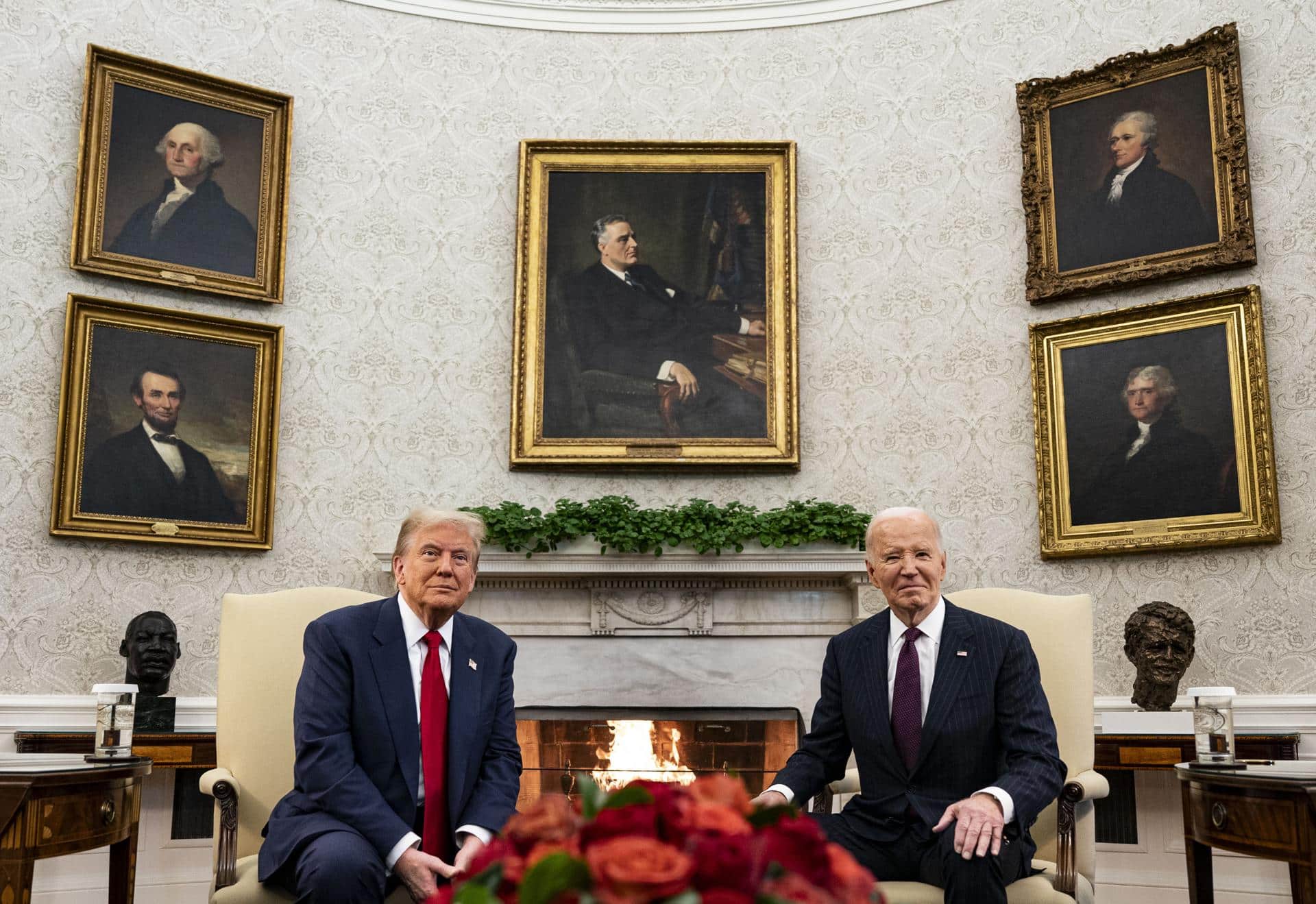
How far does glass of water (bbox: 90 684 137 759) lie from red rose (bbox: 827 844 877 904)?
3009mm

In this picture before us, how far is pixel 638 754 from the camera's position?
5.93 m

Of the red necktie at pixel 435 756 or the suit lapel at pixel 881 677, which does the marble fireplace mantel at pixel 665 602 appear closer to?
the suit lapel at pixel 881 677

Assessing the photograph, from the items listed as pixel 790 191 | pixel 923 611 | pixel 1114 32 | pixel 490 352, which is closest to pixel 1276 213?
pixel 1114 32

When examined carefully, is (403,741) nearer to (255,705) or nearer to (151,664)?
(255,705)

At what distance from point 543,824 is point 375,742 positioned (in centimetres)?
183

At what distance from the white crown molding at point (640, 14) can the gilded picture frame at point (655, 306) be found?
0.81 meters

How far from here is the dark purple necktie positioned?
3.24 metres

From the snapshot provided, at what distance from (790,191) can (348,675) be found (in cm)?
416

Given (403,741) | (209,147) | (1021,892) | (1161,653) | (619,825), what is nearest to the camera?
(619,825)

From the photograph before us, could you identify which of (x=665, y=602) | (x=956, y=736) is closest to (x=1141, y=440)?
(x=665, y=602)

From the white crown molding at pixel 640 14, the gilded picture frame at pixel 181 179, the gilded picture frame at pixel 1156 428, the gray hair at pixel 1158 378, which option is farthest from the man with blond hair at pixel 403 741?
the white crown molding at pixel 640 14

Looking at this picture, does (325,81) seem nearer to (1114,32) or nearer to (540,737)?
(540,737)

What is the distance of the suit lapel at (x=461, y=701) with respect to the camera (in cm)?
320

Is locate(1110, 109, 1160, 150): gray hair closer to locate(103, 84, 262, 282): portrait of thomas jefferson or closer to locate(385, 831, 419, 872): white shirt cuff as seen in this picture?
locate(103, 84, 262, 282): portrait of thomas jefferson
